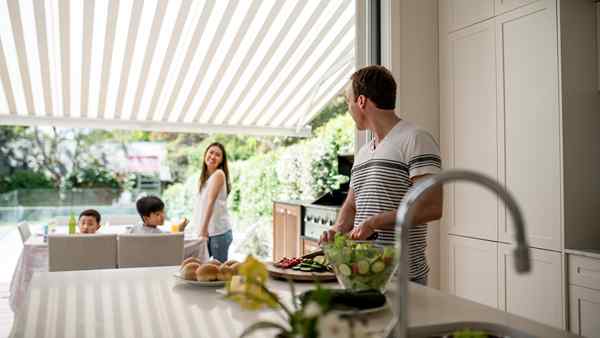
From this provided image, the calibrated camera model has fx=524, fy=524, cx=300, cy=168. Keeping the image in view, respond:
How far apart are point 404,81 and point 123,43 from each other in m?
3.39

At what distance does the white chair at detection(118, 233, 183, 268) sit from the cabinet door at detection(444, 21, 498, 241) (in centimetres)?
182

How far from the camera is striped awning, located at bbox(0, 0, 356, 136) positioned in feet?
16.7

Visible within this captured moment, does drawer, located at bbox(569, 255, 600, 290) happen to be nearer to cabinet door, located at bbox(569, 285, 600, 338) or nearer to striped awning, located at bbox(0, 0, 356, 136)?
cabinet door, located at bbox(569, 285, 600, 338)

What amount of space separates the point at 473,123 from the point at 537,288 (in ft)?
3.40

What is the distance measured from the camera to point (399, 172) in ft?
6.16

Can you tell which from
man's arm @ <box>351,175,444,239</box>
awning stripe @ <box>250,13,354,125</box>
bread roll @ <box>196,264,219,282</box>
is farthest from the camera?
awning stripe @ <box>250,13,354,125</box>

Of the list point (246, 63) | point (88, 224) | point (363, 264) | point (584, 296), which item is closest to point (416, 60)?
point (584, 296)

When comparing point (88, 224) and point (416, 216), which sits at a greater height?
point (416, 216)

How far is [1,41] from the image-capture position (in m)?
5.25

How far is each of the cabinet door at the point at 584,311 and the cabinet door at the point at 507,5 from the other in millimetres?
1526

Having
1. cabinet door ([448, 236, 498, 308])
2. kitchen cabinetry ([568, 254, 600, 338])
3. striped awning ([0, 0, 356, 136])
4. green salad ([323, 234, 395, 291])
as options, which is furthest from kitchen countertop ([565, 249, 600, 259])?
striped awning ([0, 0, 356, 136])

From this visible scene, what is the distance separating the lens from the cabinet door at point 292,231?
17.0 feet

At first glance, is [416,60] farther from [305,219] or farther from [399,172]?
[305,219]

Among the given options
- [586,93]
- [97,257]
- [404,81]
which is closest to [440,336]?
[586,93]
